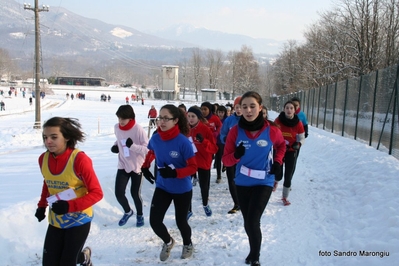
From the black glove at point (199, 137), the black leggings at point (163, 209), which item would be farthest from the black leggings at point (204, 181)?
the black leggings at point (163, 209)

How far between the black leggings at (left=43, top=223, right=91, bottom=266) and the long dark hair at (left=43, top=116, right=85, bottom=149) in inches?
33.3

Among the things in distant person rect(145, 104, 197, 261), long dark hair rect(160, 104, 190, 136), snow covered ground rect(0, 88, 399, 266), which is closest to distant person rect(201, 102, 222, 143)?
snow covered ground rect(0, 88, 399, 266)

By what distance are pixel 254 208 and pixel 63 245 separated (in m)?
2.11

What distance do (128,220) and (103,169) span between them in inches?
123

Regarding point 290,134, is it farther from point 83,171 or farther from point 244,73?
point 244,73

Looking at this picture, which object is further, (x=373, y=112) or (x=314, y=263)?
(x=373, y=112)

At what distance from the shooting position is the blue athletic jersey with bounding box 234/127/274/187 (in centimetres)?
389

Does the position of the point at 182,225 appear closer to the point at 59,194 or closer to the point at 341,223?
the point at 59,194

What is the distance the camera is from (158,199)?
13.7 feet

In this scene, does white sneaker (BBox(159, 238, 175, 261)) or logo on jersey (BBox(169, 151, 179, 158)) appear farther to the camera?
white sneaker (BBox(159, 238, 175, 261))

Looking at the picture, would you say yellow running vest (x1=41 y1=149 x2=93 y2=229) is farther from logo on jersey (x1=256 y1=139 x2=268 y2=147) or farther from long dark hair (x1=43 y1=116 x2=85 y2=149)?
logo on jersey (x1=256 y1=139 x2=268 y2=147)

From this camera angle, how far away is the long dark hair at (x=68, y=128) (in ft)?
10.6

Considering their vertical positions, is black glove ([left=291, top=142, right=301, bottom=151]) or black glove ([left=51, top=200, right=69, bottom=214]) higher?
black glove ([left=291, top=142, right=301, bottom=151])

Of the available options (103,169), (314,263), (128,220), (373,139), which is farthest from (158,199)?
(373,139)
